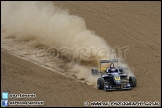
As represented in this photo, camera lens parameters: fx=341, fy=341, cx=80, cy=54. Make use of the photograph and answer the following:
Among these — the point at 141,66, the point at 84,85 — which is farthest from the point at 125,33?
the point at 84,85

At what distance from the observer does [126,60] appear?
18547 mm

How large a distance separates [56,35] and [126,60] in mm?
4380

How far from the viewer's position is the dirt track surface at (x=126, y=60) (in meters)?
14.1

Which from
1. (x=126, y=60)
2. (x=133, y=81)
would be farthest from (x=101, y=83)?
(x=126, y=60)

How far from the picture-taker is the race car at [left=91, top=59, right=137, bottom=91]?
14719 mm

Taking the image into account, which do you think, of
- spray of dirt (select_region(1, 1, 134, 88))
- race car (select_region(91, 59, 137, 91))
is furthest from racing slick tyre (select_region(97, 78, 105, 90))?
spray of dirt (select_region(1, 1, 134, 88))

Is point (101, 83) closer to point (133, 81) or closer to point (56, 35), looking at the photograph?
point (133, 81)

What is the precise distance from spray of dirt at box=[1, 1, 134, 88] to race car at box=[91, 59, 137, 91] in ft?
1.87

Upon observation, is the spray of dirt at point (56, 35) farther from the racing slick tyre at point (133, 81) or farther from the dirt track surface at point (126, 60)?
the racing slick tyre at point (133, 81)

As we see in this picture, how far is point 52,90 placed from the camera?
1453 centimetres

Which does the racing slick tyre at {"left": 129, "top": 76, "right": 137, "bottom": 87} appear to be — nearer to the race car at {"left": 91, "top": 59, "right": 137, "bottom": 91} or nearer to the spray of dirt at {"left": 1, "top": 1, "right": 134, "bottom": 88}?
the race car at {"left": 91, "top": 59, "right": 137, "bottom": 91}

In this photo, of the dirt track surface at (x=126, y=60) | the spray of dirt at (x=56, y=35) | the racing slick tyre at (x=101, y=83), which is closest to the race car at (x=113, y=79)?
the racing slick tyre at (x=101, y=83)

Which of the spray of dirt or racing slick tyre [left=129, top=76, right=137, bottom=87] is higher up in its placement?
the spray of dirt

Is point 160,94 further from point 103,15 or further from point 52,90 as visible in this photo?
point 103,15
